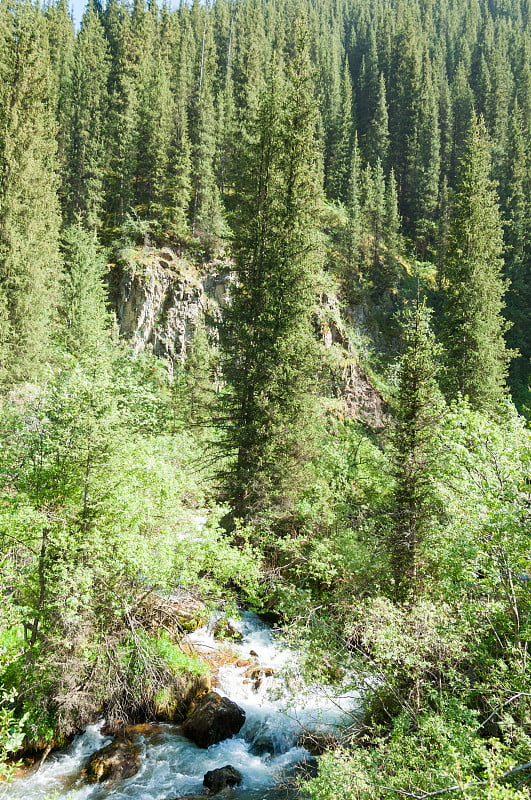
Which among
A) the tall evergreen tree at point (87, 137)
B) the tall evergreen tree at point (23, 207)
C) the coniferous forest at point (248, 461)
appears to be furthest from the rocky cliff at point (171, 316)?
the tall evergreen tree at point (23, 207)

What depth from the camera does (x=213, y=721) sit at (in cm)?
882

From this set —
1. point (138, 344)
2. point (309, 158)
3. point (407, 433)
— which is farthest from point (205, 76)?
point (407, 433)

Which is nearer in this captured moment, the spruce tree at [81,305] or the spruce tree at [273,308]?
the spruce tree at [273,308]

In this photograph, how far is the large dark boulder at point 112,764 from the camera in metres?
7.82

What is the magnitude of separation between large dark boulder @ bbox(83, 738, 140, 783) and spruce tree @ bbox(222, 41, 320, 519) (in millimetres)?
6401

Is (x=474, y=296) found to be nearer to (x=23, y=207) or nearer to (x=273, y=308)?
(x=273, y=308)

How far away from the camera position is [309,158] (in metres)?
15.5

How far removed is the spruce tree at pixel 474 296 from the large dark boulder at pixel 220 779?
1641cm

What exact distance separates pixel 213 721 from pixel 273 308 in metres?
11.0

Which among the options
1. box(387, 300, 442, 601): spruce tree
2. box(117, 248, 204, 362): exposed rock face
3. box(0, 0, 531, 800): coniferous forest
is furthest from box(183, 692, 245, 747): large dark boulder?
box(117, 248, 204, 362): exposed rock face

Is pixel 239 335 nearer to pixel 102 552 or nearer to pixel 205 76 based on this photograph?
pixel 102 552

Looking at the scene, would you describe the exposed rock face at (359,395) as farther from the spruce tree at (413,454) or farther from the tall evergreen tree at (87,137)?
Result: the tall evergreen tree at (87,137)

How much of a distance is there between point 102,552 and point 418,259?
47407mm

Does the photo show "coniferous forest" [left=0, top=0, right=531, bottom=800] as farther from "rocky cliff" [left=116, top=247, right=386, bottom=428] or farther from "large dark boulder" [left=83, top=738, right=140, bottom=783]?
"large dark boulder" [left=83, top=738, right=140, bottom=783]
